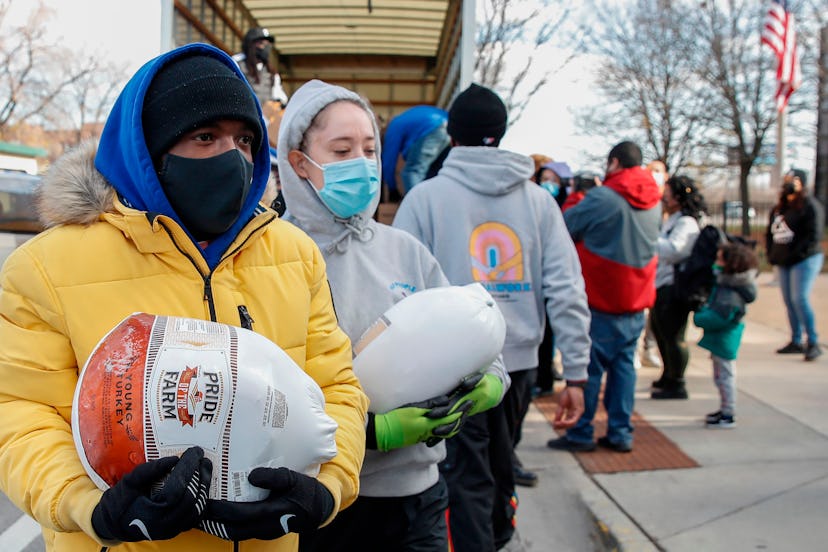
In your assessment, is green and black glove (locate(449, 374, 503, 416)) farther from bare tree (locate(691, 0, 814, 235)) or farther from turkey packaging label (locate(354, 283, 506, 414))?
bare tree (locate(691, 0, 814, 235))

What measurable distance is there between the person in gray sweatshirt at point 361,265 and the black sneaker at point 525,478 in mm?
2549

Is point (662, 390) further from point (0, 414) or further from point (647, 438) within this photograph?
point (0, 414)

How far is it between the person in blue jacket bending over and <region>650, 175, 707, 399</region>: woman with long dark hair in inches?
108

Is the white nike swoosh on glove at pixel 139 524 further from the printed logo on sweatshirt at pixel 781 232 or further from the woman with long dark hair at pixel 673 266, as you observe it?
Answer: the printed logo on sweatshirt at pixel 781 232

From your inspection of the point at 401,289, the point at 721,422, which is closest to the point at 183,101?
the point at 401,289

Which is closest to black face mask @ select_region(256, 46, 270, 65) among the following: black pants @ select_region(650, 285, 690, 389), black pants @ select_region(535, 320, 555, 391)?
black pants @ select_region(535, 320, 555, 391)

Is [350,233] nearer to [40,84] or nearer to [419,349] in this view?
[419,349]

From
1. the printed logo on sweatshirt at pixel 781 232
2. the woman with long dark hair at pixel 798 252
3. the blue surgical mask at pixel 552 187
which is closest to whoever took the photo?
the blue surgical mask at pixel 552 187

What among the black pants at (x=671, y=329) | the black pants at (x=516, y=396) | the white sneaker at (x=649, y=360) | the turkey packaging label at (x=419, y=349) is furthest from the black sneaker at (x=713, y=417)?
the turkey packaging label at (x=419, y=349)

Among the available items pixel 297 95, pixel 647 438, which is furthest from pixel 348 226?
pixel 647 438

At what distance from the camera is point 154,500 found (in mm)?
1299

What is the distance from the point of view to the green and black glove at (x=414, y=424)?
2.18m

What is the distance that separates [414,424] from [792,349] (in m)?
8.03

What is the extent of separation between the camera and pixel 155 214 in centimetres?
160
